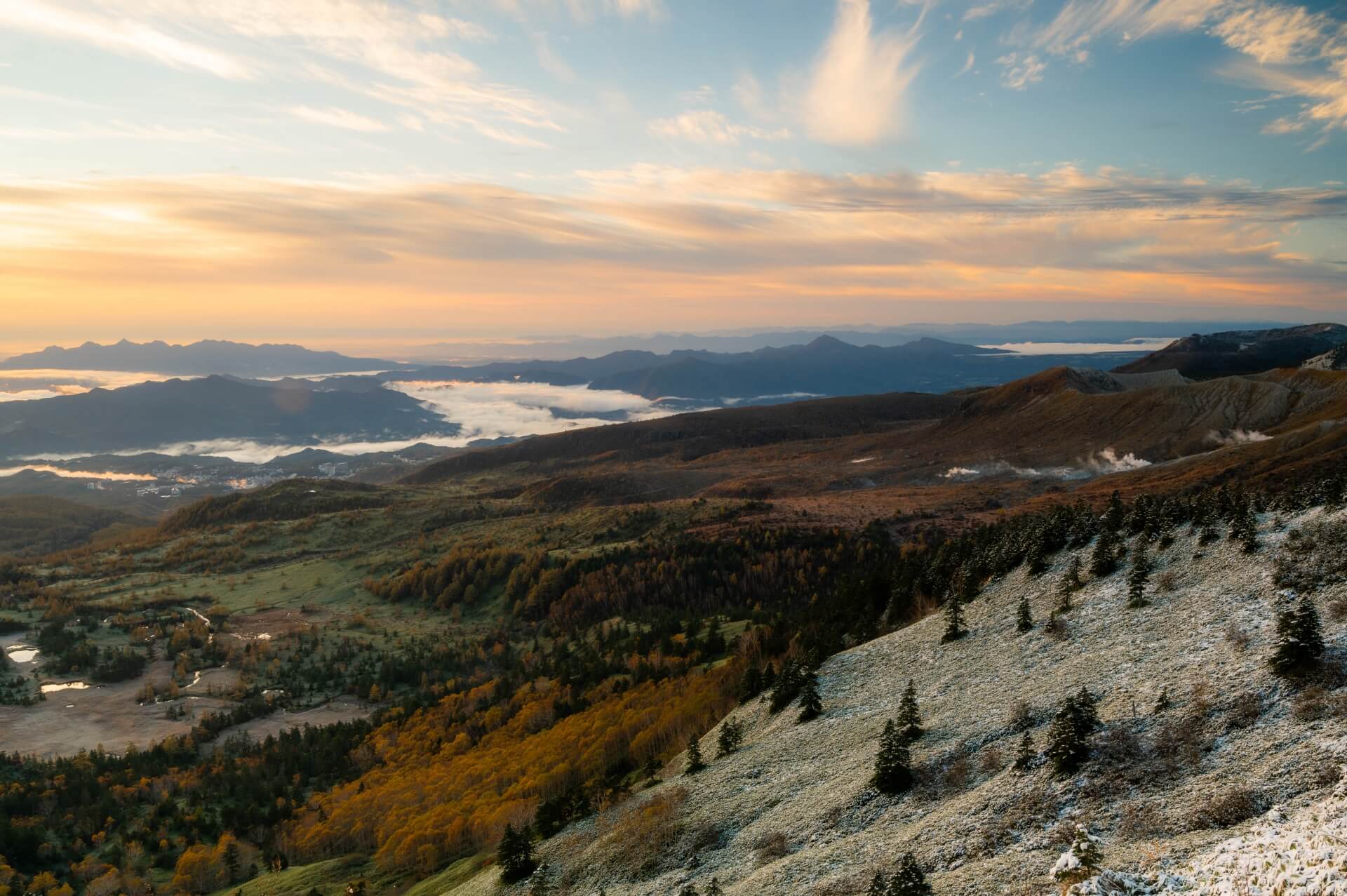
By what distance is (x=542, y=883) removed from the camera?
71.9 ft

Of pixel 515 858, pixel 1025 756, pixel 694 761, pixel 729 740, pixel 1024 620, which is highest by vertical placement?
pixel 1025 756

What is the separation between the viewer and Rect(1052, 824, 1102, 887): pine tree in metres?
12.0

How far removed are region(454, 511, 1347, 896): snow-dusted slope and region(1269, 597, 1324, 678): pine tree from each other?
45 cm

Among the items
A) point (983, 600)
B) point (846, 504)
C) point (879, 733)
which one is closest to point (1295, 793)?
point (879, 733)

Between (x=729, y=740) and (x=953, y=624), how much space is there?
10723 millimetres

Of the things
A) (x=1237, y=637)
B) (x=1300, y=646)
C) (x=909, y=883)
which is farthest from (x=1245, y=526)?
(x=909, y=883)

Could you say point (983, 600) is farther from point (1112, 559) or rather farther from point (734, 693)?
point (734, 693)

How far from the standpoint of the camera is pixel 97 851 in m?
45.2

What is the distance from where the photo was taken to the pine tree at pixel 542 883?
2144 cm

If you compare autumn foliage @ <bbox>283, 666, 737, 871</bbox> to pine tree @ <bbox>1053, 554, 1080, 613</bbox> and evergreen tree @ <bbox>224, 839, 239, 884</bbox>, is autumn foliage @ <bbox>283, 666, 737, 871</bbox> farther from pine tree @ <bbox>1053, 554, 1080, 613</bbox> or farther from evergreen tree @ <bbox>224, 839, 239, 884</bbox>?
pine tree @ <bbox>1053, 554, 1080, 613</bbox>

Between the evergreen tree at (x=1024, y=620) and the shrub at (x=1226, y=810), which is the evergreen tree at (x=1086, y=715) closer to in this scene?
the shrub at (x=1226, y=810)

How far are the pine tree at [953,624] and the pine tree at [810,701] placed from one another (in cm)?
589

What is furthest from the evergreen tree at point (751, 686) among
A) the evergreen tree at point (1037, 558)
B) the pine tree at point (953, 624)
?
the evergreen tree at point (1037, 558)

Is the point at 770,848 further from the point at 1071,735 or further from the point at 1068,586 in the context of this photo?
the point at 1068,586
